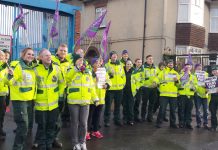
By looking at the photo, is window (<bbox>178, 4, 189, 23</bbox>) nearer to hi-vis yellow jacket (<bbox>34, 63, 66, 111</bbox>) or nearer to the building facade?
the building facade

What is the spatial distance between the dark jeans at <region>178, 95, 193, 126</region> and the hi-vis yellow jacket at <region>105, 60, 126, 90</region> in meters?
2.05

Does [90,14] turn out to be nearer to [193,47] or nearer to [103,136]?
[193,47]

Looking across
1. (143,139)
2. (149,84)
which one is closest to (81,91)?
(143,139)

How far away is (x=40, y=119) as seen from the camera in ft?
20.8

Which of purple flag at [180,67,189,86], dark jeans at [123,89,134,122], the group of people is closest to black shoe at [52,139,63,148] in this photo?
the group of people

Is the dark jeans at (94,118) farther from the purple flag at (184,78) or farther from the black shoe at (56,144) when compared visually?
the purple flag at (184,78)

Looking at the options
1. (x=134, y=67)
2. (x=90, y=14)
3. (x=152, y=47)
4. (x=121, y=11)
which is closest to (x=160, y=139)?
(x=134, y=67)

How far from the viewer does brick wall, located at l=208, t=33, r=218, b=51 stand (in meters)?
23.1

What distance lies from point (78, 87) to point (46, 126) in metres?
0.99

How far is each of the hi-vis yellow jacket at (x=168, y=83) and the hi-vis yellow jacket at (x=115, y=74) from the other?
1.34 m

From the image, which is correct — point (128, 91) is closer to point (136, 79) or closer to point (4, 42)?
point (136, 79)

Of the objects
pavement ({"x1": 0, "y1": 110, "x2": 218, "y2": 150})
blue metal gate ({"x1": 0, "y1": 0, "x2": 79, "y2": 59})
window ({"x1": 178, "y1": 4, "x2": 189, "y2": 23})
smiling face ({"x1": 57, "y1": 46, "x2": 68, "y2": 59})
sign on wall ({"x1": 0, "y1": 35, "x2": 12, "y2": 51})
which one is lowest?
pavement ({"x1": 0, "y1": 110, "x2": 218, "y2": 150})

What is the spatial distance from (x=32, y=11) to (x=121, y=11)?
10.6 m

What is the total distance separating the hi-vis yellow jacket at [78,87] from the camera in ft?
21.7
